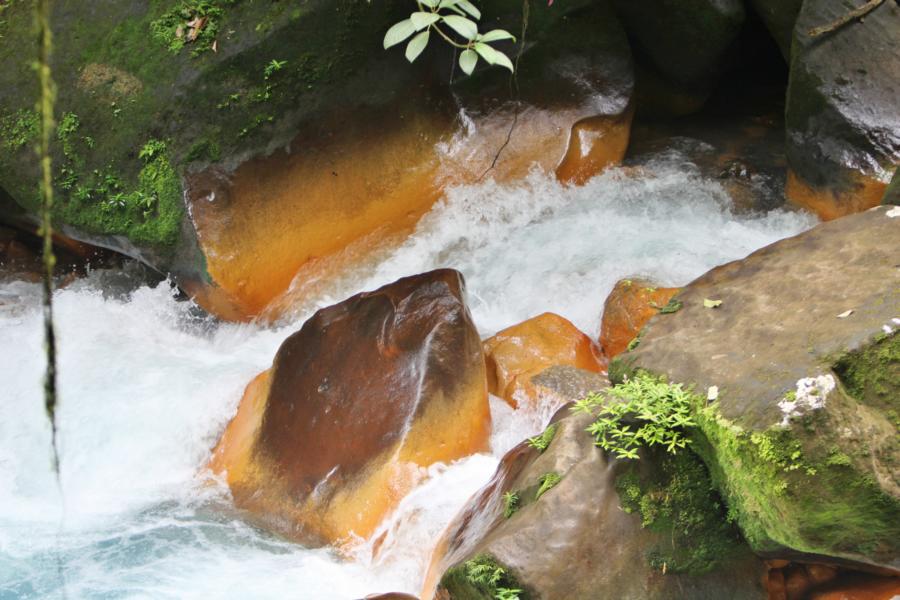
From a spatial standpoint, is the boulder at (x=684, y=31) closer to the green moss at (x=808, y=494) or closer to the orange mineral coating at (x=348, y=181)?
the orange mineral coating at (x=348, y=181)

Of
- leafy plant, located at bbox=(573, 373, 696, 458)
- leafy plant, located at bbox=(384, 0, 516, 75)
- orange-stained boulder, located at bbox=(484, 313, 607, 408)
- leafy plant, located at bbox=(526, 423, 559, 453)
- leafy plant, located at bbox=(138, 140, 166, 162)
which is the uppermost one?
leafy plant, located at bbox=(384, 0, 516, 75)

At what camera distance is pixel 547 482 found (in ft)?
10.5

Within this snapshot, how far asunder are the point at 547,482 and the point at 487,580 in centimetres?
43

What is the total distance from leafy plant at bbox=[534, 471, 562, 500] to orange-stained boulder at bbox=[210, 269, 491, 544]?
1.24m

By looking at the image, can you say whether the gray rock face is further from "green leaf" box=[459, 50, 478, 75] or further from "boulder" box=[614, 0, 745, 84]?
"boulder" box=[614, 0, 745, 84]

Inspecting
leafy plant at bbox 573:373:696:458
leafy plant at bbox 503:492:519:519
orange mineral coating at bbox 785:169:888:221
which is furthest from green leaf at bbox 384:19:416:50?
orange mineral coating at bbox 785:169:888:221

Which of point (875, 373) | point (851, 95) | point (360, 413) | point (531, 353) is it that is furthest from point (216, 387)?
point (851, 95)

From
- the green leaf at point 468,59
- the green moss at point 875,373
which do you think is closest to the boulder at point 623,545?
the green moss at point 875,373

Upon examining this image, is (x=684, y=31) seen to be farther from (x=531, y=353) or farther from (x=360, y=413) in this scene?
(x=360, y=413)

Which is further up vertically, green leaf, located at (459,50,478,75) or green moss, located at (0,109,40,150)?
green leaf, located at (459,50,478,75)

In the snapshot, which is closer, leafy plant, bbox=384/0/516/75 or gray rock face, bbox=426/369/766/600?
leafy plant, bbox=384/0/516/75

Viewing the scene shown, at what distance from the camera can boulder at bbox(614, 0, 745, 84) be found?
624cm

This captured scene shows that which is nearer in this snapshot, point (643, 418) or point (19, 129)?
point (643, 418)

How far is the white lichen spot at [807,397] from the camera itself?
2.67 meters
